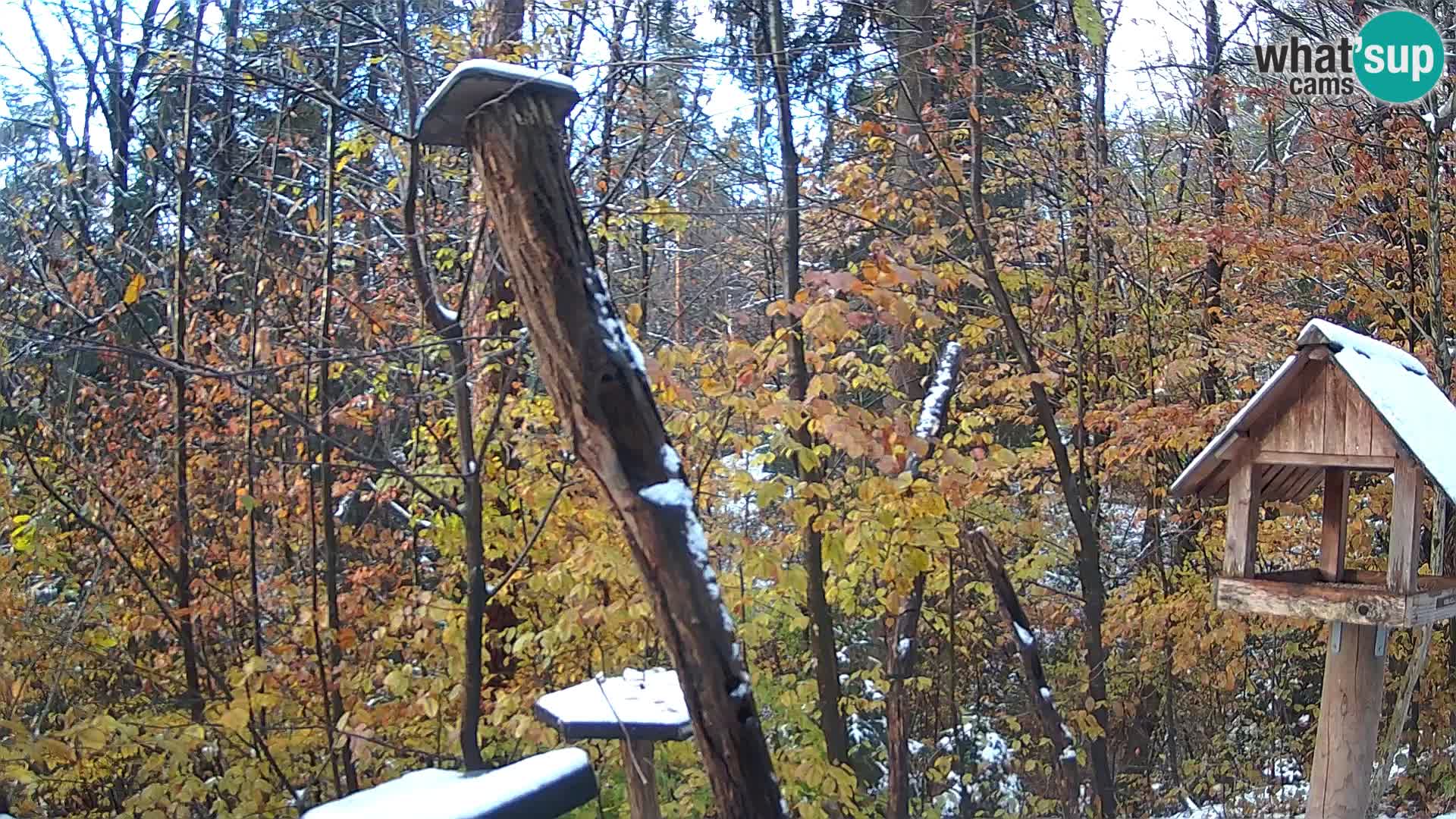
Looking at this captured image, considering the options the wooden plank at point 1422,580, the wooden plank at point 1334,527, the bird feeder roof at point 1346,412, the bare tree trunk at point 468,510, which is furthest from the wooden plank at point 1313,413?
the bare tree trunk at point 468,510

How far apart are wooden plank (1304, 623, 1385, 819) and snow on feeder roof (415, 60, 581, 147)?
297cm

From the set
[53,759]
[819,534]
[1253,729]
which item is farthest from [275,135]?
[1253,729]

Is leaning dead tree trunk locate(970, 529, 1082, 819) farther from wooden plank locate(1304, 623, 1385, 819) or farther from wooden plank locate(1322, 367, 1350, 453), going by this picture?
wooden plank locate(1322, 367, 1350, 453)

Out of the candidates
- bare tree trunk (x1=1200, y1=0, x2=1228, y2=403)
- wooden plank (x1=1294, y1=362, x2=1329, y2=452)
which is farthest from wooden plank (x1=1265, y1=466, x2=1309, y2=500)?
bare tree trunk (x1=1200, y1=0, x2=1228, y2=403)

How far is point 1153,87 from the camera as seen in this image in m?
6.95

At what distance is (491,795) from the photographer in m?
1.94

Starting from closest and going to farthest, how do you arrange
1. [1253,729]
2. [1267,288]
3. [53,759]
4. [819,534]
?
[53,759] < [819,534] < [1267,288] < [1253,729]

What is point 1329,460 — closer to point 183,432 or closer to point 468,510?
point 468,510

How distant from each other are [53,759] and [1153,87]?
294 inches

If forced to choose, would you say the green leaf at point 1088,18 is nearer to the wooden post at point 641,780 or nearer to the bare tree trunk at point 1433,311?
the bare tree trunk at point 1433,311

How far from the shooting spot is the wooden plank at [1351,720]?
3.25 meters

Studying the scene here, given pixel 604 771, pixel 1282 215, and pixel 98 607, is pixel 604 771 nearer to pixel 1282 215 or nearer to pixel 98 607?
pixel 98 607

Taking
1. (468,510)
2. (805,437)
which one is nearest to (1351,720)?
(805,437)

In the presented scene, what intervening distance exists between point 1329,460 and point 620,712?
7.72ft
